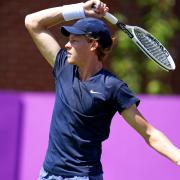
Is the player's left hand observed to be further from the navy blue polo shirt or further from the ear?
the navy blue polo shirt

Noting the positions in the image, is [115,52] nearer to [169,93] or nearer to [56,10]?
[169,93]

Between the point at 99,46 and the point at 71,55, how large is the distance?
7.2 inches

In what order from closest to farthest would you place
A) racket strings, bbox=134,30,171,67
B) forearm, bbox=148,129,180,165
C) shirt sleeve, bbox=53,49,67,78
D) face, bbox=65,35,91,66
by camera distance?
1. forearm, bbox=148,129,180,165
2. face, bbox=65,35,91,66
3. shirt sleeve, bbox=53,49,67,78
4. racket strings, bbox=134,30,171,67

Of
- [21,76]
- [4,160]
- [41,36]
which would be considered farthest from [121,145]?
[21,76]

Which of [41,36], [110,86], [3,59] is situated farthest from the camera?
[3,59]

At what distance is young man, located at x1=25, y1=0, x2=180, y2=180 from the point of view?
14.9 ft

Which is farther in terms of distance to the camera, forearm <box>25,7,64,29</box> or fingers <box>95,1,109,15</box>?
forearm <box>25,7,64,29</box>

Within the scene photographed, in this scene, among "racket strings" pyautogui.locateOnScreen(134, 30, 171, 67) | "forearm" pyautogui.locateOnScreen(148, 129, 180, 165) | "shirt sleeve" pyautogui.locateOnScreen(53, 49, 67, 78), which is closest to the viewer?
"forearm" pyautogui.locateOnScreen(148, 129, 180, 165)

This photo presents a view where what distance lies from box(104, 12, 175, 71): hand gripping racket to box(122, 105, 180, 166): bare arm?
21.6 inches

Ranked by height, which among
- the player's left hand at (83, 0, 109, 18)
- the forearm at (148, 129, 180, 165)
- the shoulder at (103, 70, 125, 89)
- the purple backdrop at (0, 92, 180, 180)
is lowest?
the purple backdrop at (0, 92, 180, 180)

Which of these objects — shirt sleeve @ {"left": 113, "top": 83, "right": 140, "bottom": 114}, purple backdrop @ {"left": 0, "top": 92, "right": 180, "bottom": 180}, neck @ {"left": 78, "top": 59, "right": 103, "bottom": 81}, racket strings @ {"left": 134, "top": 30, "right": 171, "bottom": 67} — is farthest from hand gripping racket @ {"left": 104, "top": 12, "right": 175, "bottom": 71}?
purple backdrop @ {"left": 0, "top": 92, "right": 180, "bottom": 180}

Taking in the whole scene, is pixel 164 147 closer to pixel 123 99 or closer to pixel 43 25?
pixel 123 99

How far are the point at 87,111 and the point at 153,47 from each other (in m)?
0.86

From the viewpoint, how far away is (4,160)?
6.67 meters
